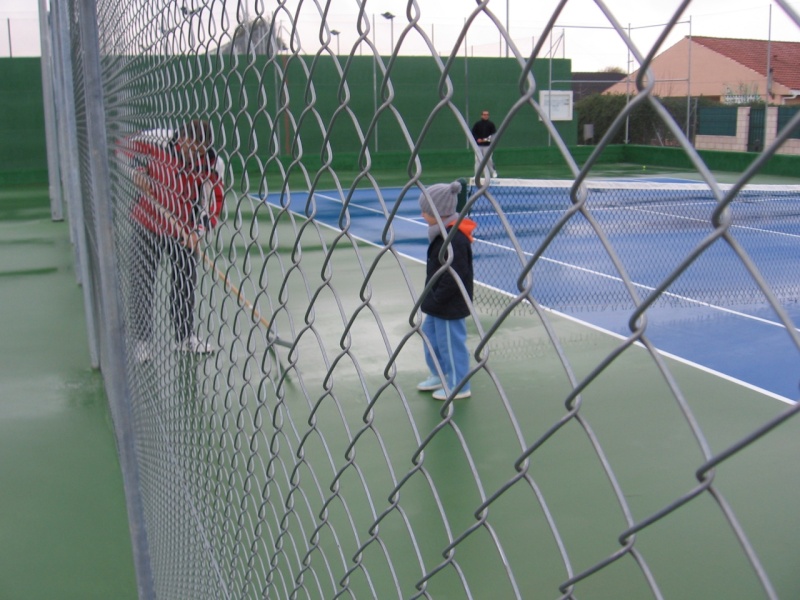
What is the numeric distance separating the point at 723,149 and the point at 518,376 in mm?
19524

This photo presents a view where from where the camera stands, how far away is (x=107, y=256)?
2.72 m

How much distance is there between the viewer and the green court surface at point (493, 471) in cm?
346

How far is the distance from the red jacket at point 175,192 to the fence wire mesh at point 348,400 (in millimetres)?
14

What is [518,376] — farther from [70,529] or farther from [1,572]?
[1,572]

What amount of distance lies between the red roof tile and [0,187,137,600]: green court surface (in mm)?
17005

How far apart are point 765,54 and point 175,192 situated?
2151cm

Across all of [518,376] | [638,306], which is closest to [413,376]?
[518,376]

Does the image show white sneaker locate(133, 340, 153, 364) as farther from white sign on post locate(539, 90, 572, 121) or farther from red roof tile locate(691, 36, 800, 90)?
white sign on post locate(539, 90, 572, 121)

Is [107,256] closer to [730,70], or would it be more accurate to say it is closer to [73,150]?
[73,150]

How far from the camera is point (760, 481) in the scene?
13.8ft

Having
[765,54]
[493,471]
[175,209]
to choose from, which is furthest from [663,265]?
[765,54]

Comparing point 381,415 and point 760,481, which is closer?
point 760,481

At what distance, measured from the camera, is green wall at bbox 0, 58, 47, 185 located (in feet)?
67.7

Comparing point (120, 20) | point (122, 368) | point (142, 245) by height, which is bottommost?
point (122, 368)
